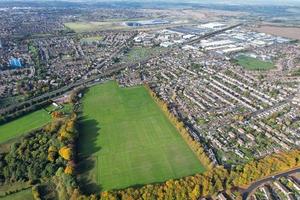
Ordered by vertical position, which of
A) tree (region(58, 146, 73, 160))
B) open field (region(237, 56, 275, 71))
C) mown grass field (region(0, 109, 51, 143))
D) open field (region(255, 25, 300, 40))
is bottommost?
mown grass field (region(0, 109, 51, 143))

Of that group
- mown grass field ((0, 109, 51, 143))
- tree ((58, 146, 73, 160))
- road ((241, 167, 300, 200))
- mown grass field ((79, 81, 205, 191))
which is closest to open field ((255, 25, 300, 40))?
mown grass field ((79, 81, 205, 191))

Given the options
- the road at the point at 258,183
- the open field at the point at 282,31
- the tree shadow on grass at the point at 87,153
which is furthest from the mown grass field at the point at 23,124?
the open field at the point at 282,31

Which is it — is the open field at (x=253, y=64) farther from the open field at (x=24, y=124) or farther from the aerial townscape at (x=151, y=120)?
the open field at (x=24, y=124)

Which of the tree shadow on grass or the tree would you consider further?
the tree

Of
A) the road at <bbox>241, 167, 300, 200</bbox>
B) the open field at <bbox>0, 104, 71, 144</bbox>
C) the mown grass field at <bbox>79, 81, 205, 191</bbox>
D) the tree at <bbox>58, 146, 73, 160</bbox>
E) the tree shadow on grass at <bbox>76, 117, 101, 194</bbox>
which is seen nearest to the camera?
the road at <bbox>241, 167, 300, 200</bbox>

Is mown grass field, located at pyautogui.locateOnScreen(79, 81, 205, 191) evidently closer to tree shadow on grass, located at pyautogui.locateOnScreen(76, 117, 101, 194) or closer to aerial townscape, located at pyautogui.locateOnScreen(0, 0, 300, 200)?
tree shadow on grass, located at pyautogui.locateOnScreen(76, 117, 101, 194)

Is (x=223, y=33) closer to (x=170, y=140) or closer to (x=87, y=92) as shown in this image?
(x=87, y=92)

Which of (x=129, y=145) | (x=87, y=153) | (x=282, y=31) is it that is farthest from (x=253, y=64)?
(x=87, y=153)
